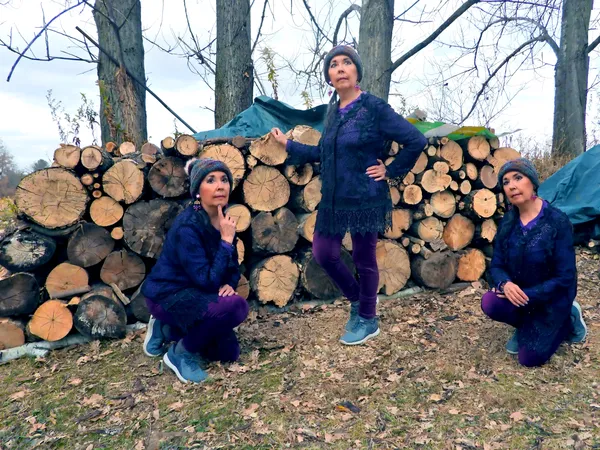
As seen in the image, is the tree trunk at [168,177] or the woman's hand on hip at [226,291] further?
the tree trunk at [168,177]

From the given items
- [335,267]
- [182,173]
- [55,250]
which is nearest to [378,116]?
[335,267]

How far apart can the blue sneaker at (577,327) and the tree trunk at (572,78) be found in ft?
20.3

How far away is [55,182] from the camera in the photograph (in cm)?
318

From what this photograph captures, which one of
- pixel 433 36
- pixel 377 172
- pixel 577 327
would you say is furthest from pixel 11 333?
pixel 433 36

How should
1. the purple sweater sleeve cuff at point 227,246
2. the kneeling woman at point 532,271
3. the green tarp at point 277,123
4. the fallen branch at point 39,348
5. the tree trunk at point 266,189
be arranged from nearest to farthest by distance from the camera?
the purple sweater sleeve cuff at point 227,246
the kneeling woman at point 532,271
the fallen branch at point 39,348
the tree trunk at point 266,189
the green tarp at point 277,123

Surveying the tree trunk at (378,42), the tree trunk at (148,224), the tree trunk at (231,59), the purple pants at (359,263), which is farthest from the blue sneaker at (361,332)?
the tree trunk at (231,59)

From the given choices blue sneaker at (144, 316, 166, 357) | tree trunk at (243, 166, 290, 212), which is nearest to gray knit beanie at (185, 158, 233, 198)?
tree trunk at (243, 166, 290, 212)

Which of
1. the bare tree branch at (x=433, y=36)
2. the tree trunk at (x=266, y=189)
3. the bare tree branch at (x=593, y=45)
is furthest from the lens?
the bare tree branch at (x=593, y=45)

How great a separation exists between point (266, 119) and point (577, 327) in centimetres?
305

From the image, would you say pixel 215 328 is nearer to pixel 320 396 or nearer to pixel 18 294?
pixel 320 396

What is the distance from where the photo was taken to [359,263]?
10.2 ft

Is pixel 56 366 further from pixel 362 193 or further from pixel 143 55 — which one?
pixel 143 55

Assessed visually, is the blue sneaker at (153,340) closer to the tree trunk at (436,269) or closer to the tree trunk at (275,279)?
the tree trunk at (275,279)

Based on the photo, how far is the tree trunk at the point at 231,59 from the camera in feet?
18.9
